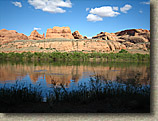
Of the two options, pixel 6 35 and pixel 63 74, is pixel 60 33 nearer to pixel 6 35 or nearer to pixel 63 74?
pixel 6 35

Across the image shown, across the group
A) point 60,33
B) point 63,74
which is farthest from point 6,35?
point 60,33

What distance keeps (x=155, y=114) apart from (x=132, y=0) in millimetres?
2170

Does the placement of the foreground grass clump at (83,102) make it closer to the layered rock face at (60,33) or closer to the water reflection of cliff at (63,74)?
the water reflection of cliff at (63,74)

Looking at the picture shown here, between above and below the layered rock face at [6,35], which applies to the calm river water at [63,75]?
below

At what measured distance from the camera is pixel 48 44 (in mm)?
57844

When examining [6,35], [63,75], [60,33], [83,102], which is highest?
[60,33]

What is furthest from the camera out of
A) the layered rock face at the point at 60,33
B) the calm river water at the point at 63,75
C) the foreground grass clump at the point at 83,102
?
the layered rock face at the point at 60,33

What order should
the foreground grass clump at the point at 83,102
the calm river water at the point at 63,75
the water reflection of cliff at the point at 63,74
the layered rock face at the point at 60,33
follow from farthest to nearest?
the layered rock face at the point at 60,33 < the water reflection of cliff at the point at 63,74 < the calm river water at the point at 63,75 < the foreground grass clump at the point at 83,102

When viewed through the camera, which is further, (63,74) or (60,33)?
(60,33)

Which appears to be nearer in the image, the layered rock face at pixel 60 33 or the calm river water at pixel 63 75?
the calm river water at pixel 63 75

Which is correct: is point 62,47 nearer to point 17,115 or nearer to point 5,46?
point 5,46

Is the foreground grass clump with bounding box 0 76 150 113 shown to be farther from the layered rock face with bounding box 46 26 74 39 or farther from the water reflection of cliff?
the layered rock face with bounding box 46 26 74 39

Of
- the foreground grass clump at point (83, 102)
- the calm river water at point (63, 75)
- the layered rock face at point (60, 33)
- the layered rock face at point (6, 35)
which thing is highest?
the layered rock face at point (60, 33)

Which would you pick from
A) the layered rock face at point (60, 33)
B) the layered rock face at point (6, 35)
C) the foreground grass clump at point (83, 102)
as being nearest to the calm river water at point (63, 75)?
the foreground grass clump at point (83, 102)
